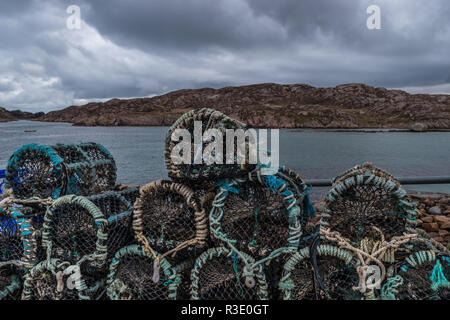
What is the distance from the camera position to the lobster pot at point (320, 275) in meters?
1.92

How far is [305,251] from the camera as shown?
1.99 metres

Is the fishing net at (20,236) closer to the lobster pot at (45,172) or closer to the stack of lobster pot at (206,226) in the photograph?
the lobster pot at (45,172)

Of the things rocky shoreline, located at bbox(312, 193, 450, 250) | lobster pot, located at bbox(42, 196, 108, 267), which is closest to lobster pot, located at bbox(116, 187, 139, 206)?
lobster pot, located at bbox(42, 196, 108, 267)

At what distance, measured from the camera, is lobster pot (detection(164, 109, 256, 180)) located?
2.02 m

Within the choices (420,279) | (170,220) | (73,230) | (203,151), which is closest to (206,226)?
(170,220)

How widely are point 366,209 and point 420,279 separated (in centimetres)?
55

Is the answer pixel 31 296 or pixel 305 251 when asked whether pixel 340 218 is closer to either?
pixel 305 251

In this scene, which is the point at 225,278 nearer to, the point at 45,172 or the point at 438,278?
the point at 438,278

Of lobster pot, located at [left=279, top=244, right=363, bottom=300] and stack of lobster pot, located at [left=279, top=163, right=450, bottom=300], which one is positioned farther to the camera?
lobster pot, located at [left=279, top=244, right=363, bottom=300]

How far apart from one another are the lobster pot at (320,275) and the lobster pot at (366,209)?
201mm

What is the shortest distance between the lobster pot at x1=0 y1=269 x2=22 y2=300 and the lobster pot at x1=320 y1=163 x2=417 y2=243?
2462 mm
